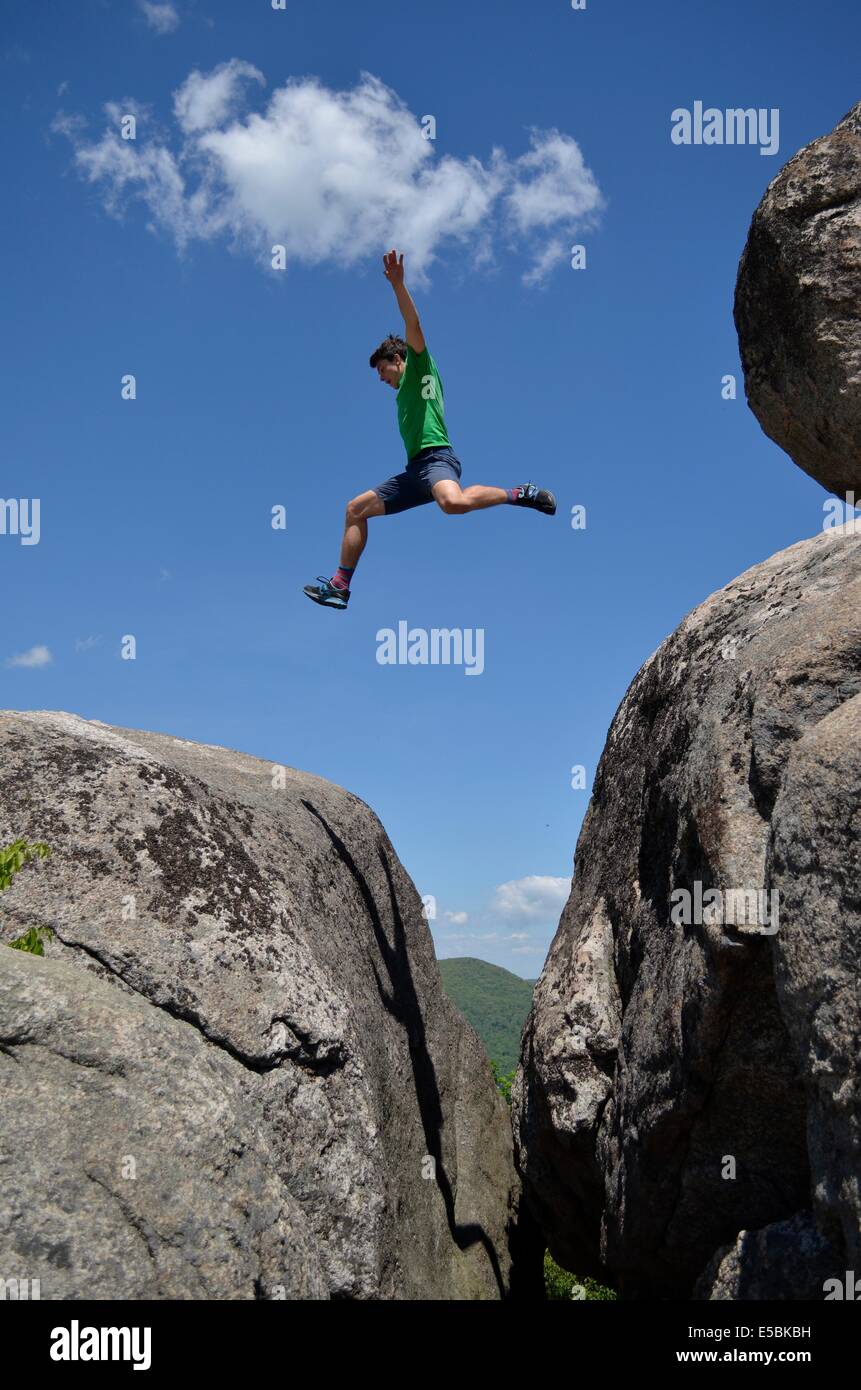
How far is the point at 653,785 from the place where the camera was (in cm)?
905

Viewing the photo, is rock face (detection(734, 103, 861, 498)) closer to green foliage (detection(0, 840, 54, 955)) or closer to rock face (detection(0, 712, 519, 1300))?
rock face (detection(0, 712, 519, 1300))

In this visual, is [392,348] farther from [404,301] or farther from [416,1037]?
[416,1037]

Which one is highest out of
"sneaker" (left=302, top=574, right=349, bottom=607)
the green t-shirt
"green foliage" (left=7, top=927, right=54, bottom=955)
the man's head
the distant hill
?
the man's head

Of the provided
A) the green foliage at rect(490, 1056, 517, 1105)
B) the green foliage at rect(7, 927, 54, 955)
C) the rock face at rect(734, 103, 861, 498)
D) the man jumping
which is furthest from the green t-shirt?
the green foliage at rect(490, 1056, 517, 1105)

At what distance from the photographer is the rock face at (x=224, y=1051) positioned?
4.69 metres

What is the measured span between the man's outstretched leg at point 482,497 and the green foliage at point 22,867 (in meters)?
4.88

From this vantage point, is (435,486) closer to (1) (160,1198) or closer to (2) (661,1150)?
(2) (661,1150)

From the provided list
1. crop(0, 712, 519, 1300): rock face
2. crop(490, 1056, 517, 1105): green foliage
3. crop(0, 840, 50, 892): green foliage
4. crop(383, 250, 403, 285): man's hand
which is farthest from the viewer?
crop(490, 1056, 517, 1105): green foliage

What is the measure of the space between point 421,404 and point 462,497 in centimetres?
116

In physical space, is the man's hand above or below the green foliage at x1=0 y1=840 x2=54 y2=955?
above

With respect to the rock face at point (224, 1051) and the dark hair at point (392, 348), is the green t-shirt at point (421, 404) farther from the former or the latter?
the rock face at point (224, 1051)

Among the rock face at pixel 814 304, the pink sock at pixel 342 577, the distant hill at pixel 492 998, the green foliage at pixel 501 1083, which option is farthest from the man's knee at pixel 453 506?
the distant hill at pixel 492 998

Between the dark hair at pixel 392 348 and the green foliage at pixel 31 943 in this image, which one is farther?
the dark hair at pixel 392 348

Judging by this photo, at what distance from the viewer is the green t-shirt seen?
10359 millimetres
